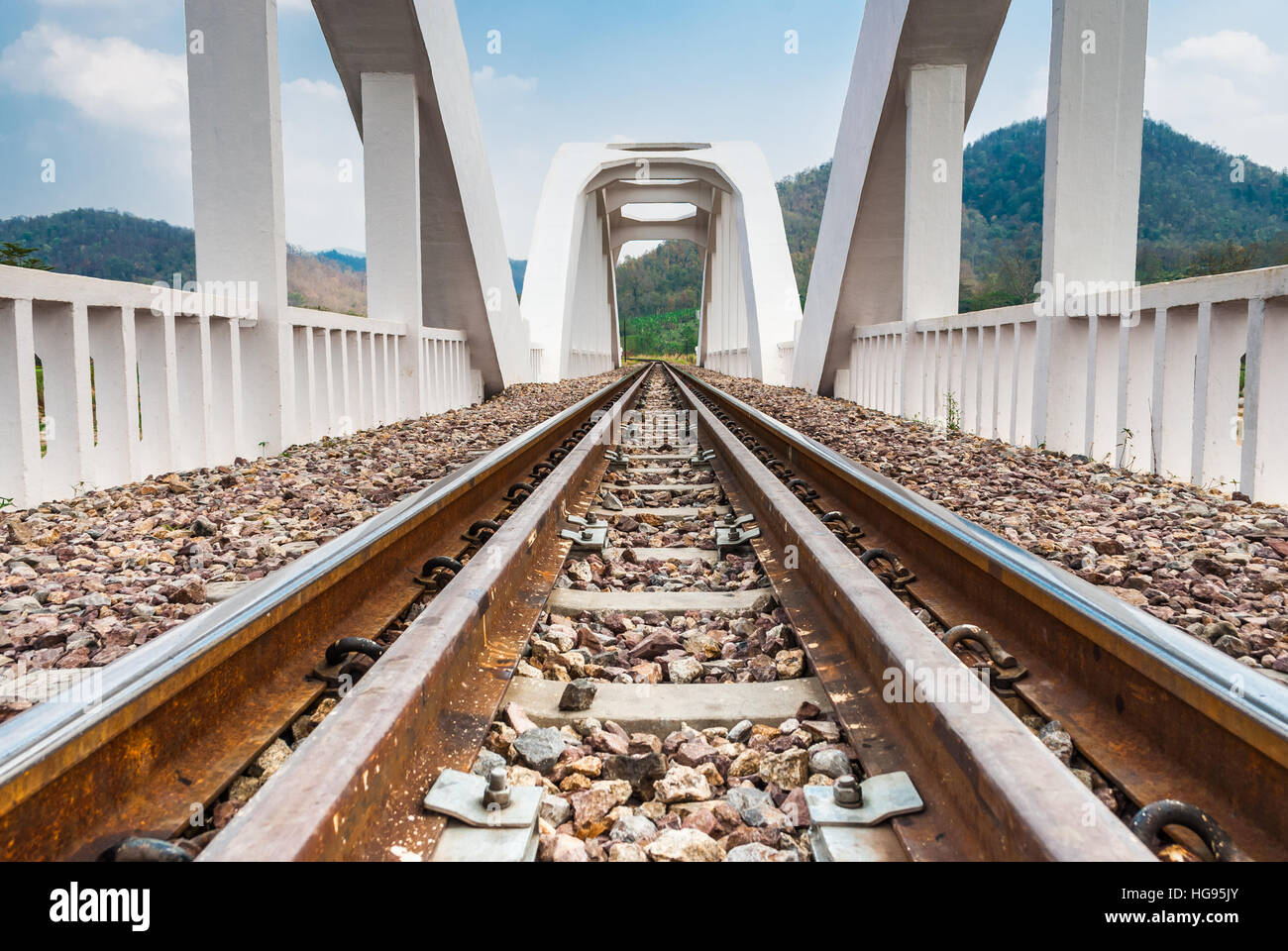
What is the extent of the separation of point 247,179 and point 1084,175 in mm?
5546

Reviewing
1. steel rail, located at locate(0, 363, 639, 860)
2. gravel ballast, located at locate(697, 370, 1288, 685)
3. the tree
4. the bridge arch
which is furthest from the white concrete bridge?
the tree

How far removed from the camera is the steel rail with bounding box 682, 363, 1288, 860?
1.18 metres

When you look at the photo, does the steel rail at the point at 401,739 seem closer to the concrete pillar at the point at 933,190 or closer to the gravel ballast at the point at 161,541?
the gravel ballast at the point at 161,541

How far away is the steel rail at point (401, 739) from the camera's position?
37.6 inches

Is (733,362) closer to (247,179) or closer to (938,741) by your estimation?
(247,179)

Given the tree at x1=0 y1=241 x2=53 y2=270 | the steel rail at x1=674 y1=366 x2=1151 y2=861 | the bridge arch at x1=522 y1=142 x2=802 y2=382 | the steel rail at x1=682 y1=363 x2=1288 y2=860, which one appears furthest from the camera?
the bridge arch at x1=522 y1=142 x2=802 y2=382

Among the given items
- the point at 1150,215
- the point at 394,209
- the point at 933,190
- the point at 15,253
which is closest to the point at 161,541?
the point at 394,209

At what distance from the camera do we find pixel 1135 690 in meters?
1.48

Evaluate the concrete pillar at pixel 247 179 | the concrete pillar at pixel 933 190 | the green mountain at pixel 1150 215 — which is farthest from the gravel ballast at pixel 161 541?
the green mountain at pixel 1150 215

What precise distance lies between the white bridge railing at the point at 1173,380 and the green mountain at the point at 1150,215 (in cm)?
3091

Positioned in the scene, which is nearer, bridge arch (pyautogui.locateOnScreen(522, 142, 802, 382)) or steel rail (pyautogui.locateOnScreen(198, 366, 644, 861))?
steel rail (pyautogui.locateOnScreen(198, 366, 644, 861))

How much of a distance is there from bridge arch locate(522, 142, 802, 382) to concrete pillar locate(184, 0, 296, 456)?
12.7m

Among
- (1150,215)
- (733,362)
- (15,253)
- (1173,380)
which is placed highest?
(1150,215)

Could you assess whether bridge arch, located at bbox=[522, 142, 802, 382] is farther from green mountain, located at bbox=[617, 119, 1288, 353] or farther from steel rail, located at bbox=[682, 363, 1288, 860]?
steel rail, located at bbox=[682, 363, 1288, 860]
